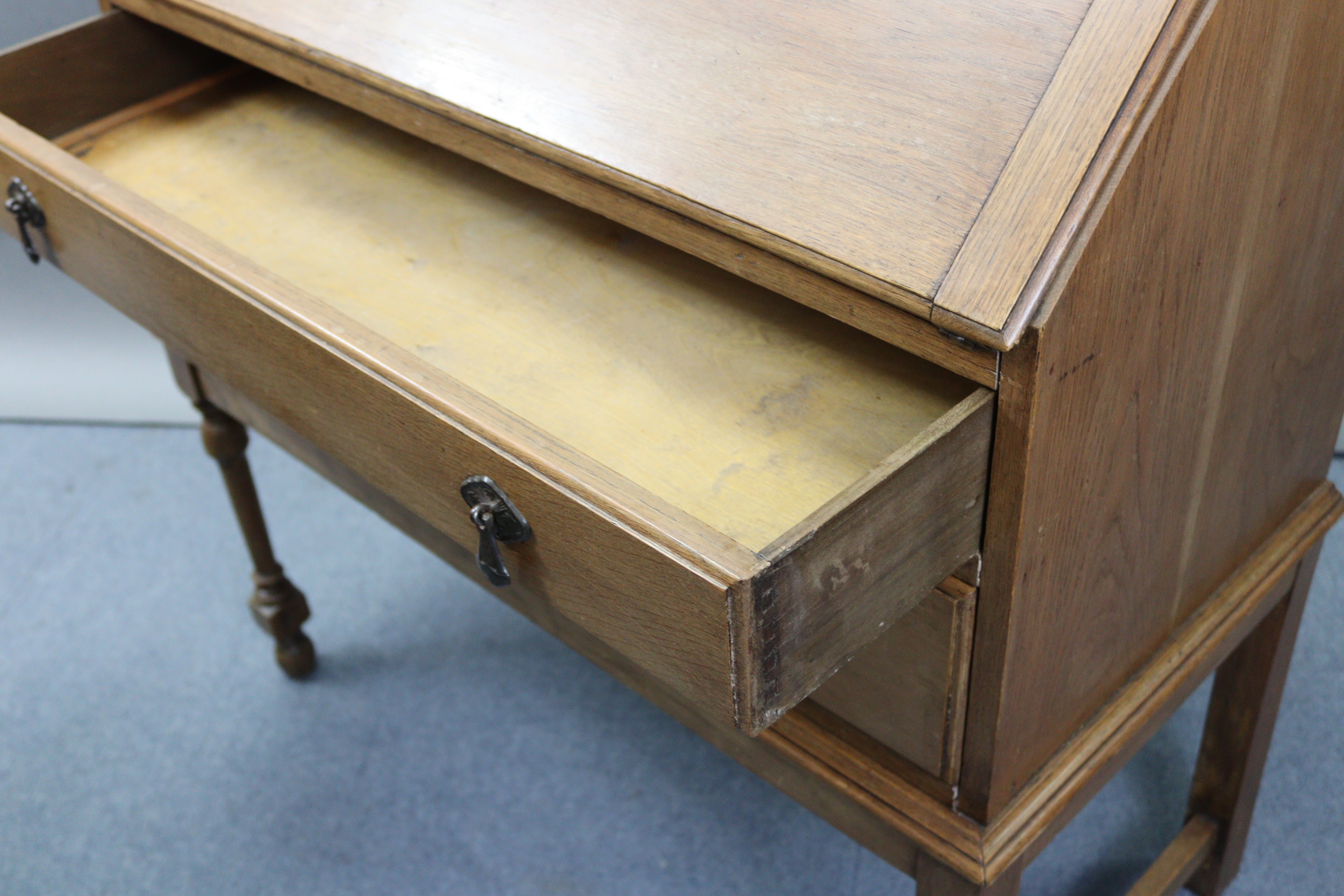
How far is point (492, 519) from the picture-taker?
816mm

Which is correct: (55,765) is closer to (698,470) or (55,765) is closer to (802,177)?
(698,470)

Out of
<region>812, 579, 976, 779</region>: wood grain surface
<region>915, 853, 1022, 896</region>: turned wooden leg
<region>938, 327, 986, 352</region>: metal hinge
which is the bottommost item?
<region>915, 853, 1022, 896</region>: turned wooden leg

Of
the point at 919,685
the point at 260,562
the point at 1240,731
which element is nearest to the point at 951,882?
the point at 919,685

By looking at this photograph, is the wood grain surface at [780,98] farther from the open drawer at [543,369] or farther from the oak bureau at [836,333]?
the open drawer at [543,369]

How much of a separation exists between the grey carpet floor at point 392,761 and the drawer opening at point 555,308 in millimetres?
851

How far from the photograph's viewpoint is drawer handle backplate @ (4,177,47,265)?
1201 millimetres

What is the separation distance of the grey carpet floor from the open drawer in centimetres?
81

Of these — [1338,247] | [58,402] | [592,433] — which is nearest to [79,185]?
[592,433]

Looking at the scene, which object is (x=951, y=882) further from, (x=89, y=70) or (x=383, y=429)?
(x=89, y=70)

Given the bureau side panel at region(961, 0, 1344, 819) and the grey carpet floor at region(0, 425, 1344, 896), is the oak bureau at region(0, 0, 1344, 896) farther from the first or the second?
the grey carpet floor at region(0, 425, 1344, 896)

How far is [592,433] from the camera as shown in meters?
0.93

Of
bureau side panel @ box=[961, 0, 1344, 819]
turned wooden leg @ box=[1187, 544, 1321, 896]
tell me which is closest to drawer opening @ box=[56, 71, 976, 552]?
bureau side panel @ box=[961, 0, 1344, 819]

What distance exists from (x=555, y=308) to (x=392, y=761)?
97 cm

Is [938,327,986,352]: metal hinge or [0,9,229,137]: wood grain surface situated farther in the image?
[0,9,229,137]: wood grain surface
